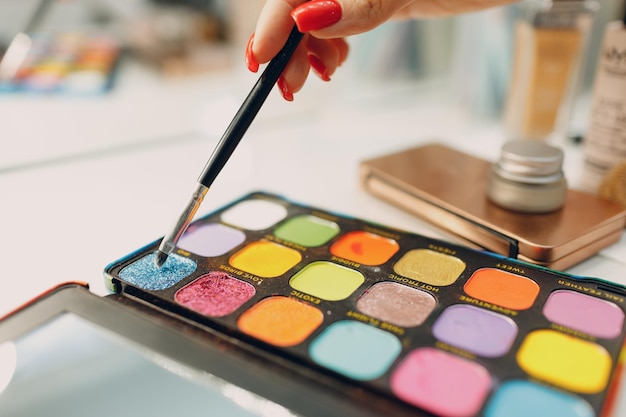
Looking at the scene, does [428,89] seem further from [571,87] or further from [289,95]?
[289,95]

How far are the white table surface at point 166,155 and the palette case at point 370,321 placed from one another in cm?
8

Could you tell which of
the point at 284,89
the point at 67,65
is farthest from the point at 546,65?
the point at 67,65

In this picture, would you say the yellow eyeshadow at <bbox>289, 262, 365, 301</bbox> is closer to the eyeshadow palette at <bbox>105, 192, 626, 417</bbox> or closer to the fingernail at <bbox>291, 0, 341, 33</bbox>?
the eyeshadow palette at <bbox>105, 192, 626, 417</bbox>

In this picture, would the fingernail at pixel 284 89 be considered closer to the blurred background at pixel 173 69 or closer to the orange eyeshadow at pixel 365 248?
the orange eyeshadow at pixel 365 248

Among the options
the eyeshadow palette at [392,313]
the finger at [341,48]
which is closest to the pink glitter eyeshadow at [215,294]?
the eyeshadow palette at [392,313]

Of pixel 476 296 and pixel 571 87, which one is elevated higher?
pixel 571 87

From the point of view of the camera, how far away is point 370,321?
0.44 m

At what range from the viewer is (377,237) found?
578 mm

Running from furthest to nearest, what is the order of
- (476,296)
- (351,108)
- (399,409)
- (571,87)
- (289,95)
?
1. (351,108)
2. (571,87)
3. (289,95)
4. (476,296)
5. (399,409)

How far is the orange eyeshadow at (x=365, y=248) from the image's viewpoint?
54 centimetres

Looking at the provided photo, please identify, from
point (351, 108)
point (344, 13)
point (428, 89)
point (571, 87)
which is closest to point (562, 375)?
point (344, 13)

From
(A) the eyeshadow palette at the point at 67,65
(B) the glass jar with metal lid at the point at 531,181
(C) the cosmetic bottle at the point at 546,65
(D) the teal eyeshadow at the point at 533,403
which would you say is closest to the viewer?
(D) the teal eyeshadow at the point at 533,403

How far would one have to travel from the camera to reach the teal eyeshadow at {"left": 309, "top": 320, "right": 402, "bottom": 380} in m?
0.39

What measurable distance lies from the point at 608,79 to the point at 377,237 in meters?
0.33
